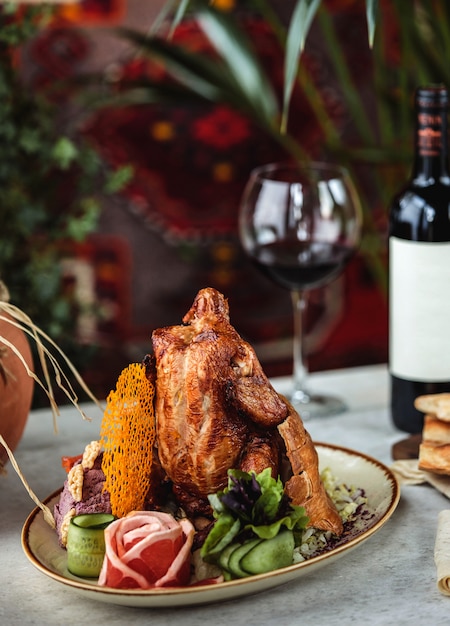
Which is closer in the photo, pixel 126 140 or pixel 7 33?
pixel 7 33

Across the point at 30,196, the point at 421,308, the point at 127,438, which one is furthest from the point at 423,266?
the point at 30,196

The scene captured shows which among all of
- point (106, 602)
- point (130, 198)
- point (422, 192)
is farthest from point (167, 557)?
point (130, 198)

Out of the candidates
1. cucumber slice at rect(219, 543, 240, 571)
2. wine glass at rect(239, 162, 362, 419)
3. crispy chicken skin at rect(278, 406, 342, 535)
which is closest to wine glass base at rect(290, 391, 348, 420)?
wine glass at rect(239, 162, 362, 419)

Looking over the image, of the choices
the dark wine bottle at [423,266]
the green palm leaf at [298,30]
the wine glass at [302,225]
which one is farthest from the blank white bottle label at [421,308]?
the green palm leaf at [298,30]

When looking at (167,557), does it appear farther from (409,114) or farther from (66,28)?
(66,28)

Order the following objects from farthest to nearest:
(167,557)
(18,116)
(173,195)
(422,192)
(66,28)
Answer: (173,195)
(66,28)
(18,116)
(422,192)
(167,557)

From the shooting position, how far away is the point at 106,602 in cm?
87

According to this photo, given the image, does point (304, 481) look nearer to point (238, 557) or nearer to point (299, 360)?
point (238, 557)

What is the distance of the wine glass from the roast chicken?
0.43 meters

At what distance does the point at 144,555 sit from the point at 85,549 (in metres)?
0.07

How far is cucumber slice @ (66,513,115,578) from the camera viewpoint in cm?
88

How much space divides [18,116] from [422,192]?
49.2 inches

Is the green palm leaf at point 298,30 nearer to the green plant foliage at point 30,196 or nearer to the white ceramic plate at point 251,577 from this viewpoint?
the white ceramic plate at point 251,577

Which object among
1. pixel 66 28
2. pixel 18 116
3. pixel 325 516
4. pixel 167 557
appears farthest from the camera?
pixel 66 28
